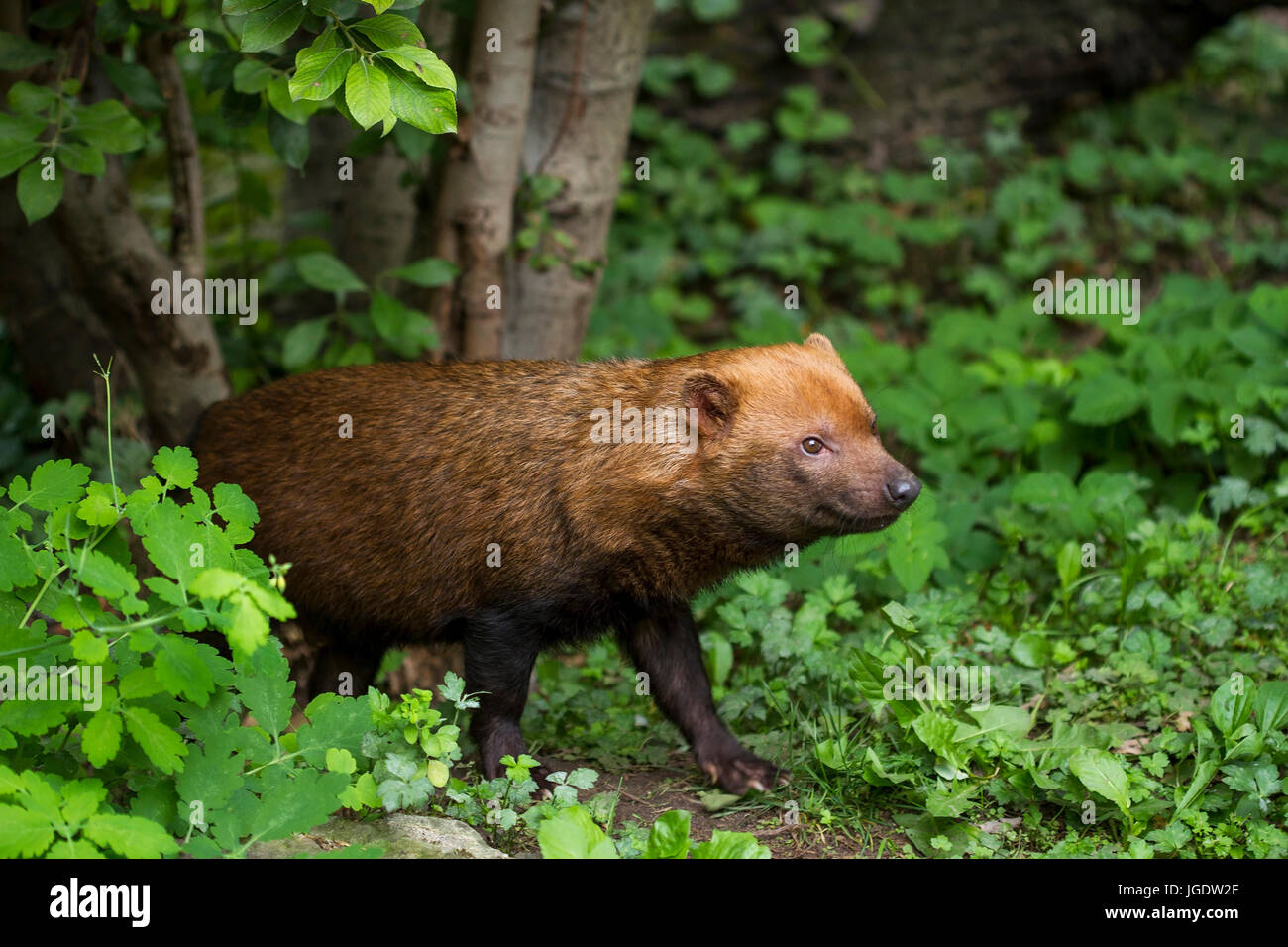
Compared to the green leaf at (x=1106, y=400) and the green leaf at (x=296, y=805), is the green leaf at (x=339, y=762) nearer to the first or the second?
the green leaf at (x=296, y=805)

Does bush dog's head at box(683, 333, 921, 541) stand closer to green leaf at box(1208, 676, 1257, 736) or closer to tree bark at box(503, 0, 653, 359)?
green leaf at box(1208, 676, 1257, 736)

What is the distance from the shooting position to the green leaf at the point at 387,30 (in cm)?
378

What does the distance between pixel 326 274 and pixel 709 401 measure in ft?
7.41

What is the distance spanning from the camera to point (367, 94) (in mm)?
3705

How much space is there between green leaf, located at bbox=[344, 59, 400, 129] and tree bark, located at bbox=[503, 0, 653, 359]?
2.86 m

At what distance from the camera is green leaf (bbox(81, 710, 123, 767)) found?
11.5 feet

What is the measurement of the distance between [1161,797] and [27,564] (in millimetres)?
3744

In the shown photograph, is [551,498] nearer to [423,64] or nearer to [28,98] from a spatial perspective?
[423,64]

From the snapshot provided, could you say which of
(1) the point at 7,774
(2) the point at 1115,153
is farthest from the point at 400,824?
(2) the point at 1115,153

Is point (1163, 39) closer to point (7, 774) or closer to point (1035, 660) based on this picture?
point (1035, 660)

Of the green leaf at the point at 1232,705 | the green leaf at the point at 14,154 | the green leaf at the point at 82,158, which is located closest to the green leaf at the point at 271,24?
the green leaf at the point at 82,158

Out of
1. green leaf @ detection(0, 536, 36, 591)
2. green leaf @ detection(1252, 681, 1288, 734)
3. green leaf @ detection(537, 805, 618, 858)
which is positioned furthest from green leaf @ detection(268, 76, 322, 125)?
green leaf @ detection(1252, 681, 1288, 734)

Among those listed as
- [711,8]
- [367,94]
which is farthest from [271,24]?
[711,8]

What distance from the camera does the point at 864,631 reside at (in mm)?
5844
